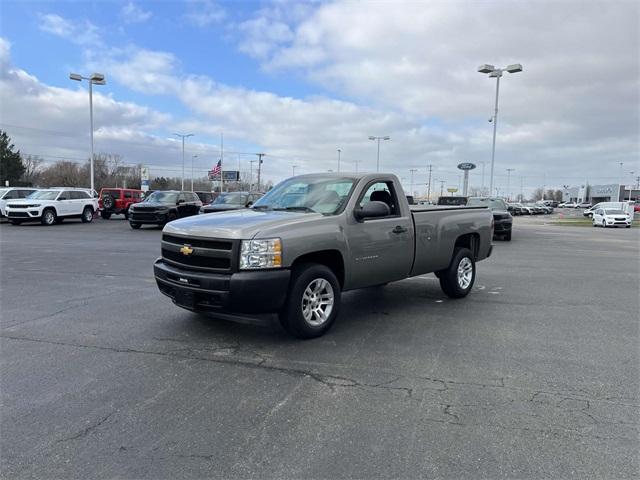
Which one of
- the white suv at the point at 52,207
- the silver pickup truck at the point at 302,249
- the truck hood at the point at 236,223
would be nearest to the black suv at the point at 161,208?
the white suv at the point at 52,207

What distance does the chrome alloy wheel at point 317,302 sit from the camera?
5.12 metres

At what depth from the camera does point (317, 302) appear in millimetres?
5266

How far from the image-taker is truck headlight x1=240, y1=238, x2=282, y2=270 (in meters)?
4.69

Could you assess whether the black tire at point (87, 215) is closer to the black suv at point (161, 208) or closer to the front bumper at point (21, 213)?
the front bumper at point (21, 213)

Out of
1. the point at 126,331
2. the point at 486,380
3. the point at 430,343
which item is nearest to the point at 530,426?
the point at 486,380

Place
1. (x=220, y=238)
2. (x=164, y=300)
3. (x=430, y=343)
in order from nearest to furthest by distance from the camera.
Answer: (x=220, y=238) < (x=430, y=343) < (x=164, y=300)

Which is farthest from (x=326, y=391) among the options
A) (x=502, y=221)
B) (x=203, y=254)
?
(x=502, y=221)

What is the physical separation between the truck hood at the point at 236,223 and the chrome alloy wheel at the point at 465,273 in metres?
3.20

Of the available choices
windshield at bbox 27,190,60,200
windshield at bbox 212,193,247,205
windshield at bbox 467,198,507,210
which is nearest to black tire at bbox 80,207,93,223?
windshield at bbox 27,190,60,200

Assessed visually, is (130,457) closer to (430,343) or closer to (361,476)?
(361,476)

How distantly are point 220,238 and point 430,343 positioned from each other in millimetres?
2592

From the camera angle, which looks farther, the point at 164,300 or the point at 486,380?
the point at 164,300

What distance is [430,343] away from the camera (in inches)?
204

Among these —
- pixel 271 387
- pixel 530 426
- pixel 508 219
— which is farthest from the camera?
pixel 508 219
